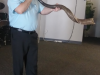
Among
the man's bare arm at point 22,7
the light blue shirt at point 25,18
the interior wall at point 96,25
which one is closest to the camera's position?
the man's bare arm at point 22,7

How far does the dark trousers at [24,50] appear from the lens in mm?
1688

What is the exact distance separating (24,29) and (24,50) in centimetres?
→ 25

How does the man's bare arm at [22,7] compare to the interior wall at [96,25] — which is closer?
the man's bare arm at [22,7]

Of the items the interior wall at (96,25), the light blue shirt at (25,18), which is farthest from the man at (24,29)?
the interior wall at (96,25)

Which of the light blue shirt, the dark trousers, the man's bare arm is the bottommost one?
the dark trousers

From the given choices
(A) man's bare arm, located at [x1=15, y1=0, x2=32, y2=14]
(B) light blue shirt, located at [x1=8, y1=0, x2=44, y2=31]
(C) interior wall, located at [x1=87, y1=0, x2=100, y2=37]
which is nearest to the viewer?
(A) man's bare arm, located at [x1=15, y1=0, x2=32, y2=14]

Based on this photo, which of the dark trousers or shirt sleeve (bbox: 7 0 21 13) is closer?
shirt sleeve (bbox: 7 0 21 13)

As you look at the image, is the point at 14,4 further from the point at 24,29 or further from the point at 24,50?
the point at 24,50

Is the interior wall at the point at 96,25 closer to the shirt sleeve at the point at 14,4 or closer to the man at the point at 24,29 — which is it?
the man at the point at 24,29

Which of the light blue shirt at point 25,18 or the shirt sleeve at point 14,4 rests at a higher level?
the shirt sleeve at point 14,4

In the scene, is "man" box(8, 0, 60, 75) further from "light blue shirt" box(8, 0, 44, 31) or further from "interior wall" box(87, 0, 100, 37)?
"interior wall" box(87, 0, 100, 37)

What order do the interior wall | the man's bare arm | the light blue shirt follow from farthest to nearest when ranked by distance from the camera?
the interior wall, the light blue shirt, the man's bare arm

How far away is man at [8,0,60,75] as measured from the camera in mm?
1548

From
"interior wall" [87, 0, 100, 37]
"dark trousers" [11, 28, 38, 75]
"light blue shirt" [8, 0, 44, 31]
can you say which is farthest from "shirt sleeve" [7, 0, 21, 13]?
"interior wall" [87, 0, 100, 37]
